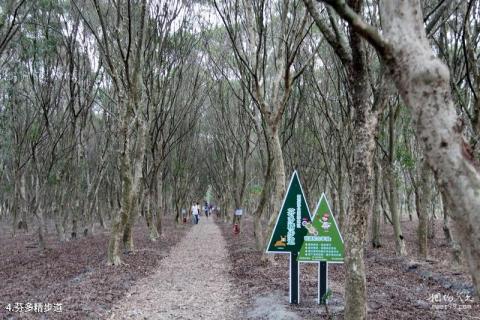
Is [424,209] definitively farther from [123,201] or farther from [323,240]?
[123,201]

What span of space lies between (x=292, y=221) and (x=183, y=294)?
281 centimetres

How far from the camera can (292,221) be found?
762 cm

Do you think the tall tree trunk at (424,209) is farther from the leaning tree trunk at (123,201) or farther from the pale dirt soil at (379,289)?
→ the leaning tree trunk at (123,201)

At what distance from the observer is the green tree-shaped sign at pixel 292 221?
24.8 feet

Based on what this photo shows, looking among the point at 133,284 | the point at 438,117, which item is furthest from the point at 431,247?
the point at 438,117

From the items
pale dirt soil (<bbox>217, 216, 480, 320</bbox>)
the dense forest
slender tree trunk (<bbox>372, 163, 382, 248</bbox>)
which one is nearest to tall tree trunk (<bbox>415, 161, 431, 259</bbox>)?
the dense forest

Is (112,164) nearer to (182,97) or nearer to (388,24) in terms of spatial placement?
(182,97)

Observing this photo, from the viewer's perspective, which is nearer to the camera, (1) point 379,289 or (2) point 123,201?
(1) point 379,289

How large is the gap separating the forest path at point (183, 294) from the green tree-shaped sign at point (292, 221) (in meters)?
1.40

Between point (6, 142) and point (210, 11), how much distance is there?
48.3ft

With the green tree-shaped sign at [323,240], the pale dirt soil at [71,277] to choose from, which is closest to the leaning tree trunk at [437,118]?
the green tree-shaped sign at [323,240]

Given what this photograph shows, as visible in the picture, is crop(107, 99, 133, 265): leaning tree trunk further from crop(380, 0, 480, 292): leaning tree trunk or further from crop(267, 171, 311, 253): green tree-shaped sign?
crop(380, 0, 480, 292): leaning tree trunk

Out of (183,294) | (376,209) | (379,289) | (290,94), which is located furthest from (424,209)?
(183,294)

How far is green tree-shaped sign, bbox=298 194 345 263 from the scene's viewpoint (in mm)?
7145
